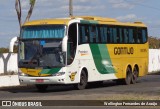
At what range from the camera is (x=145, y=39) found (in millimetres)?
36906

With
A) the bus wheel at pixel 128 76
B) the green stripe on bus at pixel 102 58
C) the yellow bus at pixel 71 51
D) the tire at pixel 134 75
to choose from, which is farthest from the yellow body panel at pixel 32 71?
the tire at pixel 134 75

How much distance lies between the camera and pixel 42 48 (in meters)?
28.1

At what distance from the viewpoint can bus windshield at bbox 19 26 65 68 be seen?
27.9 m

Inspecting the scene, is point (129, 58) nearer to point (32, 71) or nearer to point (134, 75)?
point (134, 75)

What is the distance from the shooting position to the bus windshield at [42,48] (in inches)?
1099

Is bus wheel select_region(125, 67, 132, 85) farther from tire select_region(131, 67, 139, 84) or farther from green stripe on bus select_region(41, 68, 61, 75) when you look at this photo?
green stripe on bus select_region(41, 68, 61, 75)

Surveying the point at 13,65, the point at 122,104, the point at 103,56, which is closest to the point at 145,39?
the point at 103,56

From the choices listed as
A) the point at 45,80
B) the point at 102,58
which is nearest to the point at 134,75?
the point at 102,58

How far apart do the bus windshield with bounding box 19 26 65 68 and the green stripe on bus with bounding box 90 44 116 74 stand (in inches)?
116

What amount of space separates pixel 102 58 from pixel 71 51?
355cm

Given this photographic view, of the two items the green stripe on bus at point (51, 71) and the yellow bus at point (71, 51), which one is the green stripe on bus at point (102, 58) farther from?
the green stripe on bus at point (51, 71)

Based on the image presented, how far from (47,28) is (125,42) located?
23.0 feet

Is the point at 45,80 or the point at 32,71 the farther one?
the point at 32,71

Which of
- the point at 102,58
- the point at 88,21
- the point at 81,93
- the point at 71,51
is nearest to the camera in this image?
the point at 81,93
